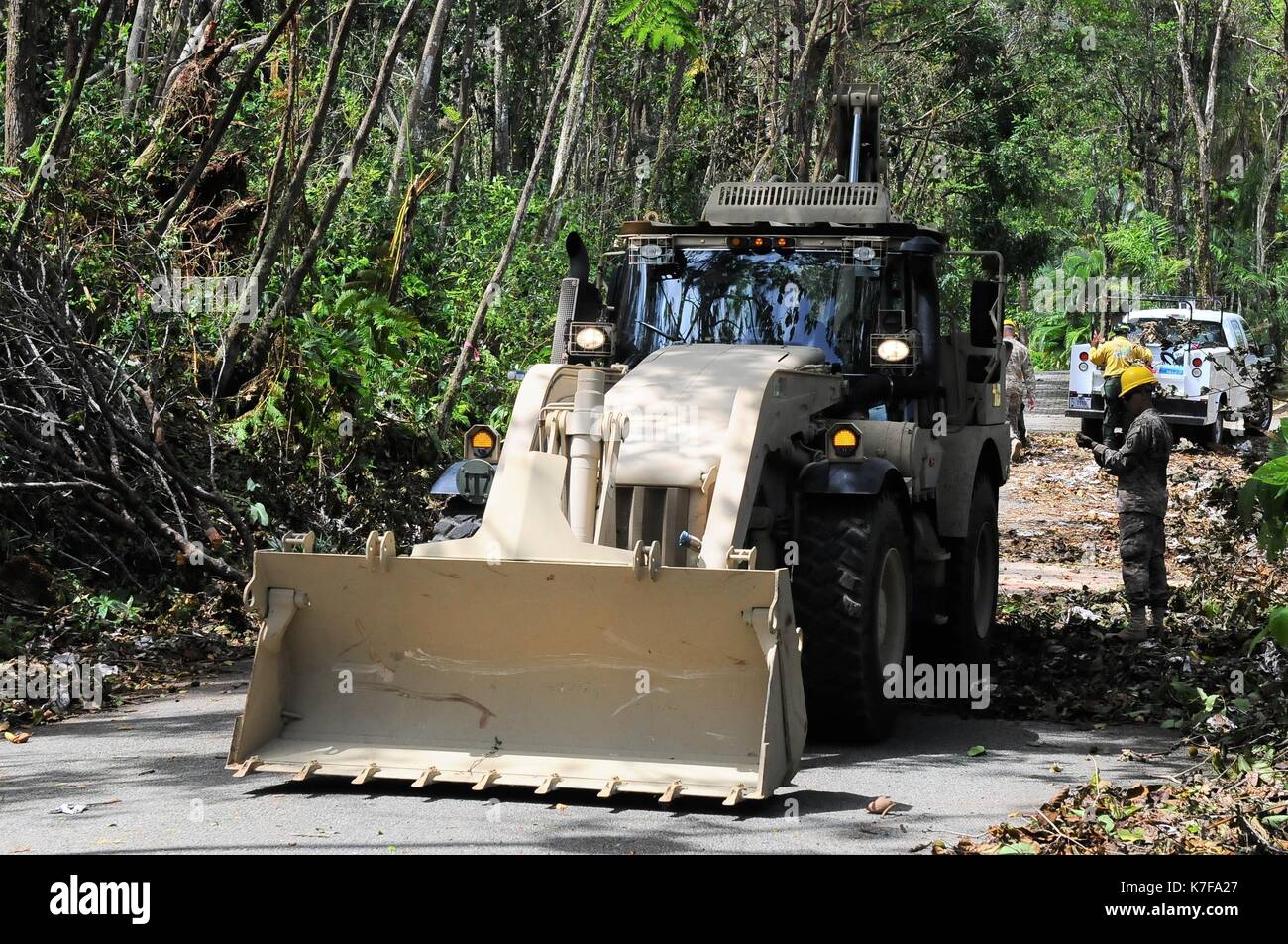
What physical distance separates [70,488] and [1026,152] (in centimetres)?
2642

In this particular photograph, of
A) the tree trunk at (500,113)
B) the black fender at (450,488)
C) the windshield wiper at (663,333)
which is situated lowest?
the black fender at (450,488)

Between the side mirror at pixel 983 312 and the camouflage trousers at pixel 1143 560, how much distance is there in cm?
219

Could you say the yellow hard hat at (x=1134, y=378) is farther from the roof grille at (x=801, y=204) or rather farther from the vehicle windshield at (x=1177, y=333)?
the vehicle windshield at (x=1177, y=333)

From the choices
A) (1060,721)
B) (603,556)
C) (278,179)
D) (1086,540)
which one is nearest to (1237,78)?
(1086,540)

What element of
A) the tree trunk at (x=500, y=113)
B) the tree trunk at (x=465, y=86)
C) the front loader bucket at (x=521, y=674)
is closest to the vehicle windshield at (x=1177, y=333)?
the tree trunk at (x=465, y=86)

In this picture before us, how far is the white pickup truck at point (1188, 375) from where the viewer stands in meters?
25.3

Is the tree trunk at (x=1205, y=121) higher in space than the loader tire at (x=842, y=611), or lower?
higher

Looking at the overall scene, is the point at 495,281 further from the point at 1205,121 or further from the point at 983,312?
the point at 1205,121

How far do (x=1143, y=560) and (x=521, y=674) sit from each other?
602 cm

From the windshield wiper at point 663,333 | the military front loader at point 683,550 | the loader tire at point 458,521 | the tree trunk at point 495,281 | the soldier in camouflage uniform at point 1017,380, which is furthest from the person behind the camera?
the soldier in camouflage uniform at point 1017,380

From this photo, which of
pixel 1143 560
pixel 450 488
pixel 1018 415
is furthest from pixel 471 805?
pixel 1018 415

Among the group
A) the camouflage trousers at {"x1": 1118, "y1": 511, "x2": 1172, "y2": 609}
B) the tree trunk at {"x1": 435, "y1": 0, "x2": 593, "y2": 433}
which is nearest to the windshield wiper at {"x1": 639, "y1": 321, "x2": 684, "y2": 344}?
the camouflage trousers at {"x1": 1118, "y1": 511, "x2": 1172, "y2": 609}

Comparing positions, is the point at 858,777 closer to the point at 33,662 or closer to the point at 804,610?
the point at 804,610

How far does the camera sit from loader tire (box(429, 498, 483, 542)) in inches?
336
